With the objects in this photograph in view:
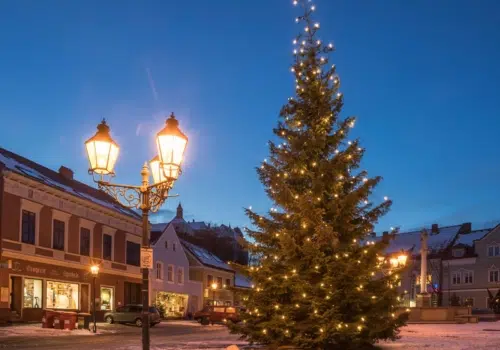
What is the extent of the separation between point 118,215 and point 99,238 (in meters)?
3.05

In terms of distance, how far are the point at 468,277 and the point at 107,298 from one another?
151ft

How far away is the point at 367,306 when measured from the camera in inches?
674

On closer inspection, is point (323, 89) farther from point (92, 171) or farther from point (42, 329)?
point (42, 329)

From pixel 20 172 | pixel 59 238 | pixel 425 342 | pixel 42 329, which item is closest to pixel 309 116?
pixel 425 342

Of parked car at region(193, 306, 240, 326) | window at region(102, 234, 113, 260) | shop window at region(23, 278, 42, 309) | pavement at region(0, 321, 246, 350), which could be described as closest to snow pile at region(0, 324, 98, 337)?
pavement at region(0, 321, 246, 350)

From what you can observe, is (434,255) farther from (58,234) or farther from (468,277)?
(58,234)

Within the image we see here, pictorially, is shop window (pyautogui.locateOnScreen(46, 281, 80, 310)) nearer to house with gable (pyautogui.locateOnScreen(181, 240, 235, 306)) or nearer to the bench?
house with gable (pyautogui.locateOnScreen(181, 240, 235, 306))

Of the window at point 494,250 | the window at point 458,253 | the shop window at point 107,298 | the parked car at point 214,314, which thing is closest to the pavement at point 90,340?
the shop window at point 107,298

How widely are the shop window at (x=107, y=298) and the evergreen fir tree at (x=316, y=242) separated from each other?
101 ft

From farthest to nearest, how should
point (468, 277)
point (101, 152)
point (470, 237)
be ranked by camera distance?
point (470, 237) → point (468, 277) → point (101, 152)

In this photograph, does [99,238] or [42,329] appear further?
[99,238]

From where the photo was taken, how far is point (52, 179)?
43719mm

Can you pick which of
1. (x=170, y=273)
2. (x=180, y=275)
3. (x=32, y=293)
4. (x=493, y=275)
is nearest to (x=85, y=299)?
(x=32, y=293)

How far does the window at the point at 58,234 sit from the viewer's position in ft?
134
